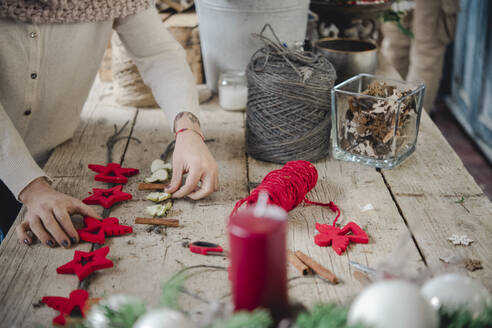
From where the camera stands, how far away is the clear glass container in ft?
3.37

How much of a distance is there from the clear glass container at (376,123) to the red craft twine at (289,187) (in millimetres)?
160

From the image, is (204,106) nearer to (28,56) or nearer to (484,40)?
(28,56)

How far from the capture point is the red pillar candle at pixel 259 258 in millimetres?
505

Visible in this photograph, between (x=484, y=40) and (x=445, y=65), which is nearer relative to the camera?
(x=484, y=40)

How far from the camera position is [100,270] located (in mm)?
777

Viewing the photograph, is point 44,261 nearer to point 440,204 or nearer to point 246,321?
point 246,321

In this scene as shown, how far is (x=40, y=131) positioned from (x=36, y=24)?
29cm

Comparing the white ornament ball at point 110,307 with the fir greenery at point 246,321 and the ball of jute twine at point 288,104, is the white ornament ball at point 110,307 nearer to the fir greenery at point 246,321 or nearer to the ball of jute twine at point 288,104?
the fir greenery at point 246,321

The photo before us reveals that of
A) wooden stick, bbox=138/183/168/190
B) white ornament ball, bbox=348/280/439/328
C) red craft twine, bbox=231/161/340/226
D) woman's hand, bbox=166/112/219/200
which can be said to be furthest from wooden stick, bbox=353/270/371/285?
wooden stick, bbox=138/183/168/190

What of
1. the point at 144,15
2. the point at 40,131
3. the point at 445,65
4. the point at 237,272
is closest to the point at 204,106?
the point at 144,15

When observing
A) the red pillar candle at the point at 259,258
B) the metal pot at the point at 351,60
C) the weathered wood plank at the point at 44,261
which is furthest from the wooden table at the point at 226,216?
the metal pot at the point at 351,60

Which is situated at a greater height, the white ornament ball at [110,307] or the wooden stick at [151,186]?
the white ornament ball at [110,307]

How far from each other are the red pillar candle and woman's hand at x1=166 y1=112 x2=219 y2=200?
441 mm

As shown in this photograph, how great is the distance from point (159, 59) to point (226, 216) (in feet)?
1.61
